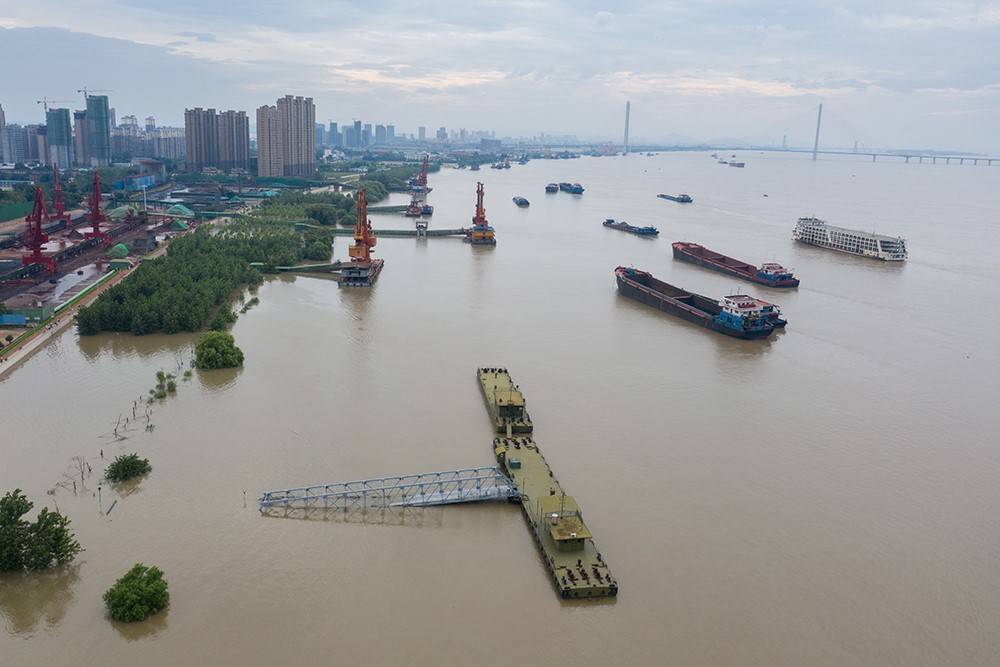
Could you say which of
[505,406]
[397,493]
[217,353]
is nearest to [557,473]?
[505,406]

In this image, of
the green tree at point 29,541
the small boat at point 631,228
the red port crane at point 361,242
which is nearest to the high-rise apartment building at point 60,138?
the small boat at point 631,228

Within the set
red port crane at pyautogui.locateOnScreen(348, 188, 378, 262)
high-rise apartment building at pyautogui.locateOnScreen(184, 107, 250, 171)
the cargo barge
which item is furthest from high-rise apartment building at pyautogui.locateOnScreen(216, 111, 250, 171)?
the cargo barge

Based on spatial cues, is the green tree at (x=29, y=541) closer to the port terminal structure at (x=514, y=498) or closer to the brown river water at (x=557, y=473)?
the brown river water at (x=557, y=473)

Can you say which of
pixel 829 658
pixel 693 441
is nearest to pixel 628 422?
pixel 693 441

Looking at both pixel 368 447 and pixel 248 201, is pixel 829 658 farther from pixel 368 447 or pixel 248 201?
pixel 248 201

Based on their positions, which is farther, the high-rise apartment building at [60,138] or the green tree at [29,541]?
the high-rise apartment building at [60,138]
